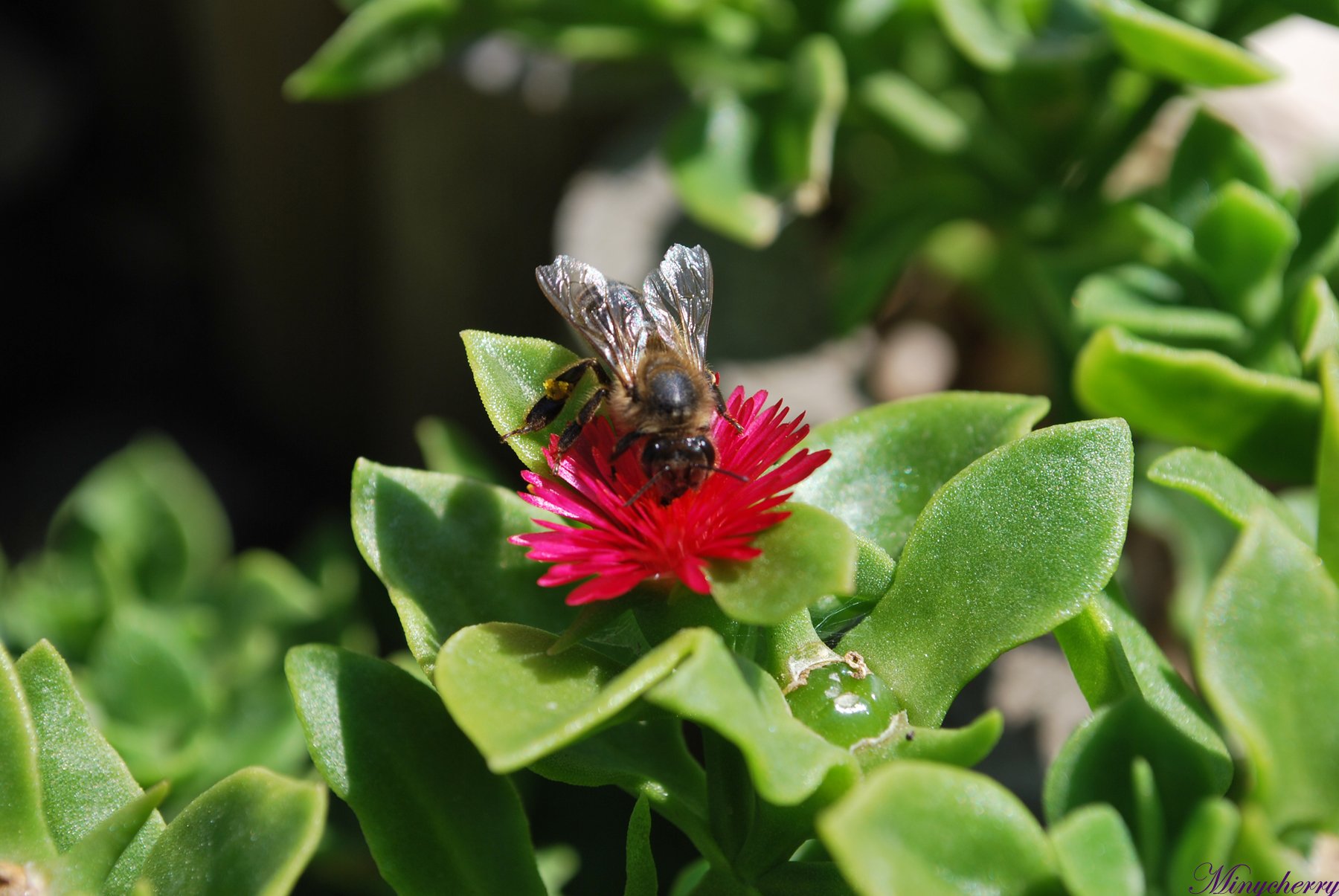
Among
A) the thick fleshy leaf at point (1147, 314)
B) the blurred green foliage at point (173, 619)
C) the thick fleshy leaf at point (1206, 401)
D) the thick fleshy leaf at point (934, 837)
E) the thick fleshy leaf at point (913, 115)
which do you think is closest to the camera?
the thick fleshy leaf at point (934, 837)

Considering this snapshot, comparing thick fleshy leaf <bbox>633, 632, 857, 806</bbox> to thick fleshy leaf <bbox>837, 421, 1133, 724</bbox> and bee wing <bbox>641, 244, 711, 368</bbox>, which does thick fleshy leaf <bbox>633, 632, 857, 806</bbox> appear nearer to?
thick fleshy leaf <bbox>837, 421, 1133, 724</bbox>

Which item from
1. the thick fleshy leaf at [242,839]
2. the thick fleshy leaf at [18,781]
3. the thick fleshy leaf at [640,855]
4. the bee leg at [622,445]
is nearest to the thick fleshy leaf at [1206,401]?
the bee leg at [622,445]

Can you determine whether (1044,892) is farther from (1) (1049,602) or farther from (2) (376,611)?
(2) (376,611)

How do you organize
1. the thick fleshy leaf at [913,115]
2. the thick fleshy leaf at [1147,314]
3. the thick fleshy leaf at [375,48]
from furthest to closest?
the thick fleshy leaf at [913,115]
the thick fleshy leaf at [375,48]
the thick fleshy leaf at [1147,314]

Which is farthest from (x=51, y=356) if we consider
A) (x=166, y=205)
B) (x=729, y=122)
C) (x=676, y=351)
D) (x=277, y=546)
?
(x=676, y=351)

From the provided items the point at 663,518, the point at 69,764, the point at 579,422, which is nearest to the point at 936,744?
the point at 663,518

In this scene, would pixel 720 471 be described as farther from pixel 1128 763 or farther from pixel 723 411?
pixel 1128 763

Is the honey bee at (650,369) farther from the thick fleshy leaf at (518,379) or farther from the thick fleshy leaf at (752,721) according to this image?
the thick fleshy leaf at (752,721)
